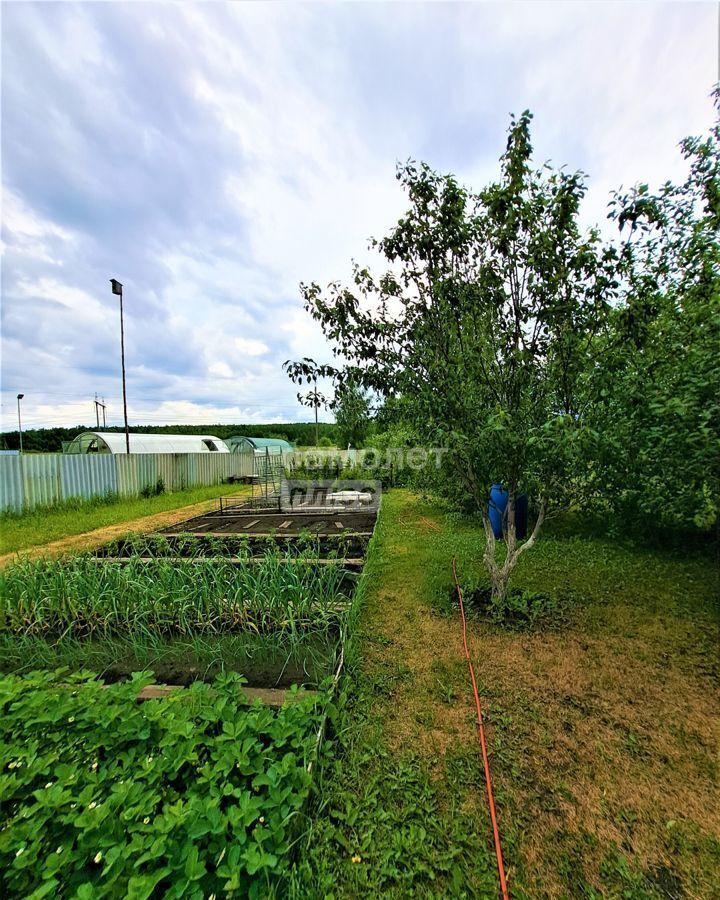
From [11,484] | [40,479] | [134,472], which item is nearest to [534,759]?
[11,484]

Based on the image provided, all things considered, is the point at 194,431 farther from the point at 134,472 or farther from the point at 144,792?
the point at 144,792

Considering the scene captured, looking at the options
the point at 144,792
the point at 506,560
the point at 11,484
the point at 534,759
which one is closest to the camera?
the point at 144,792

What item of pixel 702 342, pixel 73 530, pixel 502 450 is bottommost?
pixel 73 530

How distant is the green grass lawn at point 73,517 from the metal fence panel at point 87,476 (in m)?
0.32

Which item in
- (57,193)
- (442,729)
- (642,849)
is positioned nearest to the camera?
(642,849)

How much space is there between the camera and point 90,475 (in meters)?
9.47

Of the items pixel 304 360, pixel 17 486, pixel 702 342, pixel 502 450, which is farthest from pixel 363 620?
pixel 17 486

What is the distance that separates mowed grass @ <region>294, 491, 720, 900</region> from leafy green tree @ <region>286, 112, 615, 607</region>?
87 centimetres

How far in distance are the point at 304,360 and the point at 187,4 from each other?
367 cm

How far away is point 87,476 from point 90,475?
3.3 inches

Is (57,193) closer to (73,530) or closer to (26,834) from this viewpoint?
(73,530)

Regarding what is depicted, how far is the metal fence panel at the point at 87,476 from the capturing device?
888 centimetres

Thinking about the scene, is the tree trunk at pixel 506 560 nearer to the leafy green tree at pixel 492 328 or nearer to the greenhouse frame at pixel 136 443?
the leafy green tree at pixel 492 328

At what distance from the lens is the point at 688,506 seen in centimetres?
314
